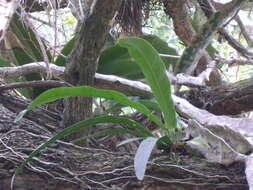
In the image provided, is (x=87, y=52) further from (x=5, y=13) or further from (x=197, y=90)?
(x=197, y=90)

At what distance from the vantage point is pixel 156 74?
88 centimetres

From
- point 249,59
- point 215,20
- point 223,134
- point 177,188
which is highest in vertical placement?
point 215,20

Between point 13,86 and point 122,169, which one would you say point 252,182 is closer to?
point 122,169

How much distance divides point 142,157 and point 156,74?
8.1 inches

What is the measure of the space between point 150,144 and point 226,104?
505 mm

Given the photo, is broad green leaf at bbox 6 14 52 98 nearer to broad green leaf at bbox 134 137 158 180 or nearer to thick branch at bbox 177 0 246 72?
thick branch at bbox 177 0 246 72

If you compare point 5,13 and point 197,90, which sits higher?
point 5,13

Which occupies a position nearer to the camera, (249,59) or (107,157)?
(107,157)

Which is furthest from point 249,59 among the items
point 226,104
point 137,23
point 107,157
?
point 107,157

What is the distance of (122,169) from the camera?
88cm

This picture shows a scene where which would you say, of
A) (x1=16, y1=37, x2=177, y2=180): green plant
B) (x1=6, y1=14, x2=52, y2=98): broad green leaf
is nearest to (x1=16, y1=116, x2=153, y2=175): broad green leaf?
(x1=16, y1=37, x2=177, y2=180): green plant

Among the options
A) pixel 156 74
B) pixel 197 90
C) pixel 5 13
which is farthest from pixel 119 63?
pixel 5 13

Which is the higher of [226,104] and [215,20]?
[215,20]

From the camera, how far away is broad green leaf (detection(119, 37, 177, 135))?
0.84m
